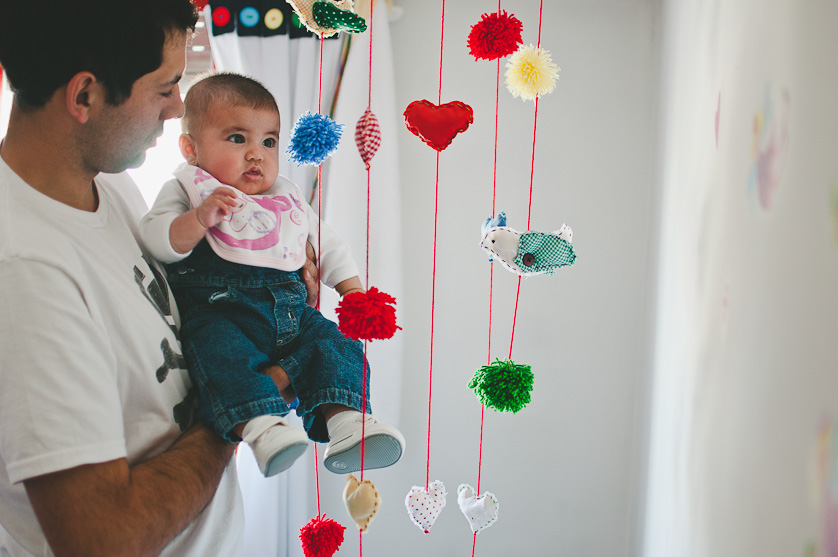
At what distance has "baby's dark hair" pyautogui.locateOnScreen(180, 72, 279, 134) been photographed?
4.25ft

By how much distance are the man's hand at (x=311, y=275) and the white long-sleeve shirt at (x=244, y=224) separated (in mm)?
28

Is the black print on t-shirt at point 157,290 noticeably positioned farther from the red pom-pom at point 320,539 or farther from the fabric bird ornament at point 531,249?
the fabric bird ornament at point 531,249

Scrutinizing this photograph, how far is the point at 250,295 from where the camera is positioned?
1268 millimetres

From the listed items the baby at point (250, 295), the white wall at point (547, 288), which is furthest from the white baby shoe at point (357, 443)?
the white wall at point (547, 288)

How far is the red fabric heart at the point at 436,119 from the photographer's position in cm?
123

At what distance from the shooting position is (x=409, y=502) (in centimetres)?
135

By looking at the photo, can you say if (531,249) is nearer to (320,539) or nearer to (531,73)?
(531,73)

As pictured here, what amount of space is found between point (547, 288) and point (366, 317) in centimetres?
121

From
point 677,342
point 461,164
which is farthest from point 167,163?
point 677,342

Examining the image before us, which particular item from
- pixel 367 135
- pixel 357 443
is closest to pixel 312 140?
pixel 367 135

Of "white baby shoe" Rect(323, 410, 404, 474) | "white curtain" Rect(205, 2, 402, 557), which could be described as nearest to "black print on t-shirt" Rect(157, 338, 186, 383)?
"white baby shoe" Rect(323, 410, 404, 474)

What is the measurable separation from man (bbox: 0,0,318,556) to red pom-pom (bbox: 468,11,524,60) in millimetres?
483

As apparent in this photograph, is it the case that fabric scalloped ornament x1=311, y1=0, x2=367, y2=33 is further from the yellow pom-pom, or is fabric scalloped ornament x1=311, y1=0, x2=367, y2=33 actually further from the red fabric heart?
the yellow pom-pom

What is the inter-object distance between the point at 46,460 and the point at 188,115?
0.71 m
